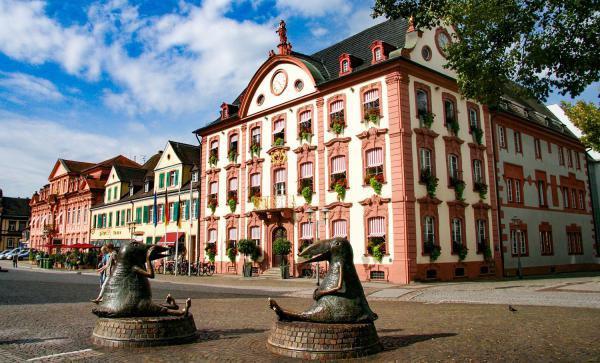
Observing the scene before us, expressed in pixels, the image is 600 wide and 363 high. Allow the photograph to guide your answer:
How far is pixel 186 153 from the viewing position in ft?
147

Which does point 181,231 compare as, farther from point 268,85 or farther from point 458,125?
point 458,125

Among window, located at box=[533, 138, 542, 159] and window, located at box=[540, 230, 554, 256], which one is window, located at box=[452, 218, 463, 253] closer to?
window, located at box=[540, 230, 554, 256]

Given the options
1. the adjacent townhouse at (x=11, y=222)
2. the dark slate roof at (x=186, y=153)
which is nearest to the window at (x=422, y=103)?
the dark slate roof at (x=186, y=153)

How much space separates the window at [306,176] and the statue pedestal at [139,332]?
20.7 meters

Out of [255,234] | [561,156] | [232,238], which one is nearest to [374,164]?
[255,234]

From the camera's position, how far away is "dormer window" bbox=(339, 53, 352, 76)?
27558 millimetres

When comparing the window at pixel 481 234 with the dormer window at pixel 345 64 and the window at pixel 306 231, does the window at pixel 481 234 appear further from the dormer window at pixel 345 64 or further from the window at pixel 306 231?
the dormer window at pixel 345 64

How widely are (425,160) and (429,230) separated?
3651 millimetres

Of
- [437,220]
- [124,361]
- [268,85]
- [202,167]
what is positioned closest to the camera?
[124,361]

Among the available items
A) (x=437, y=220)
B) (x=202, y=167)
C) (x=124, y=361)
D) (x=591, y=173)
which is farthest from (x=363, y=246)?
(x=591, y=173)

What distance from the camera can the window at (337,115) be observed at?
27.3 m

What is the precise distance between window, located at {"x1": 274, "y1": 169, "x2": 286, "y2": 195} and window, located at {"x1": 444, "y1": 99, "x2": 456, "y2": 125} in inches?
402

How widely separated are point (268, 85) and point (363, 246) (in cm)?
1335

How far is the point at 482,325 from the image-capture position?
10344mm
